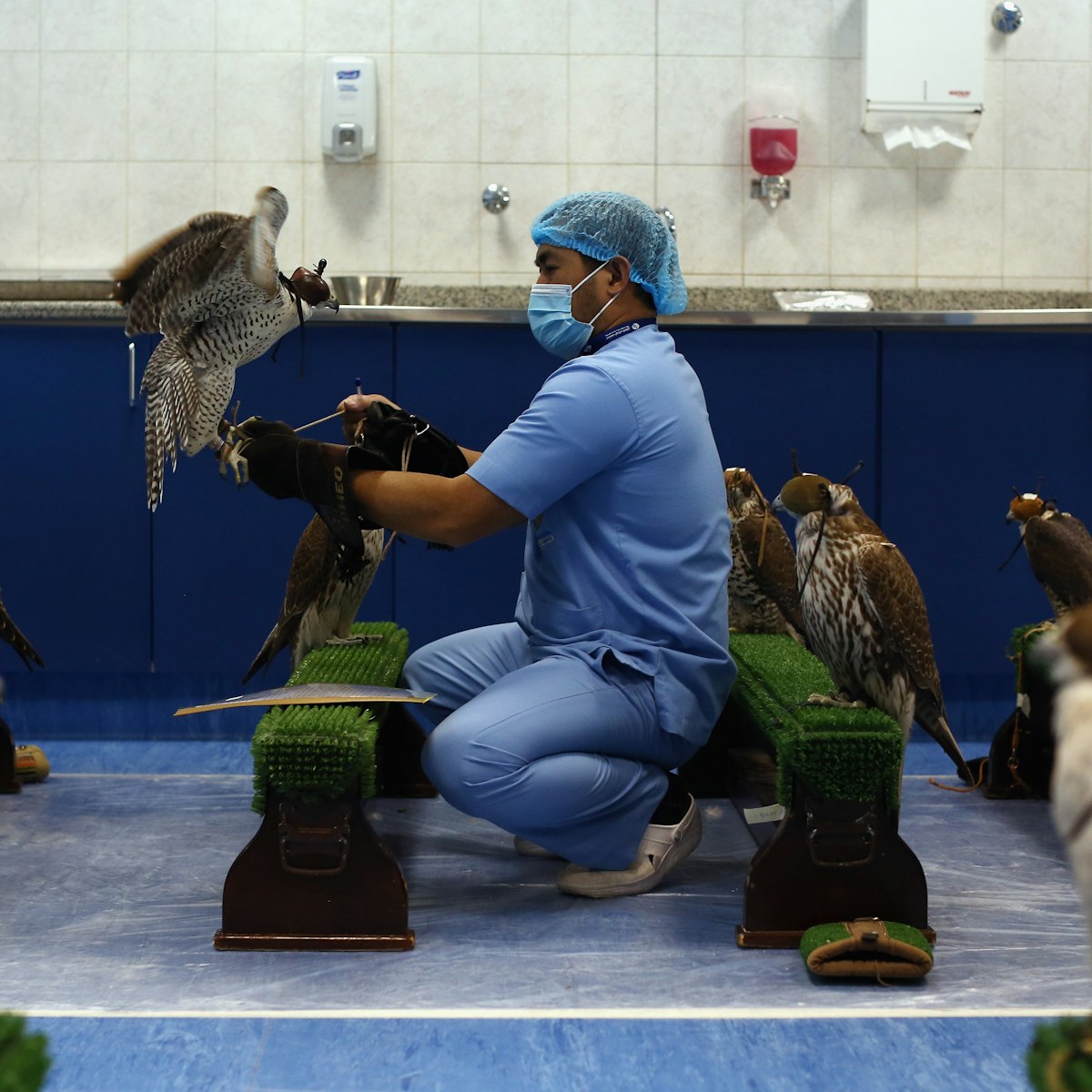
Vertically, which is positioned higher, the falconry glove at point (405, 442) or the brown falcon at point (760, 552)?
the falconry glove at point (405, 442)

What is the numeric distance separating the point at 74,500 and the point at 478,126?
191 cm

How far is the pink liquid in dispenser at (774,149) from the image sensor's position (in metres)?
4.68

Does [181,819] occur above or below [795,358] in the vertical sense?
below

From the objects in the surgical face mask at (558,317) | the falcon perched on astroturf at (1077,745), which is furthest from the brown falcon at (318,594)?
the falcon perched on astroturf at (1077,745)

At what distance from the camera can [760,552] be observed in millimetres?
3357

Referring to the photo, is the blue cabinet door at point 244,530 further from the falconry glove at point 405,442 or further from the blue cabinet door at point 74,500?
the falconry glove at point 405,442

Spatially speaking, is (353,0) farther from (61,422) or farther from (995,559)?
(995,559)

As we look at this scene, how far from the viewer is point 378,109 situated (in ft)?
15.7

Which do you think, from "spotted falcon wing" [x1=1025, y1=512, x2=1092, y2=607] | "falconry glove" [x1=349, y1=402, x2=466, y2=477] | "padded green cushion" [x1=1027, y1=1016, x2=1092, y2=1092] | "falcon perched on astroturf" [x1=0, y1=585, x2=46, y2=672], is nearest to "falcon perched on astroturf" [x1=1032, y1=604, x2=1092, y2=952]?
"padded green cushion" [x1=1027, y1=1016, x2=1092, y2=1092]

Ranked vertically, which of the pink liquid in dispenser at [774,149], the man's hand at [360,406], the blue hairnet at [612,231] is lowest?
the man's hand at [360,406]

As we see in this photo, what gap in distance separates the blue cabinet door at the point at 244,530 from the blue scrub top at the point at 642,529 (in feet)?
4.37

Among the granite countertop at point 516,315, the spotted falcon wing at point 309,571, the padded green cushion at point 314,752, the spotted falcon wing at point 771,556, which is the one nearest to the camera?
the padded green cushion at point 314,752

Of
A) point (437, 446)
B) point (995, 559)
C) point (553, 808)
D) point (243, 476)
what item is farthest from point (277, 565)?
point (995, 559)

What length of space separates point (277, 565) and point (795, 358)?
1.57 metres
